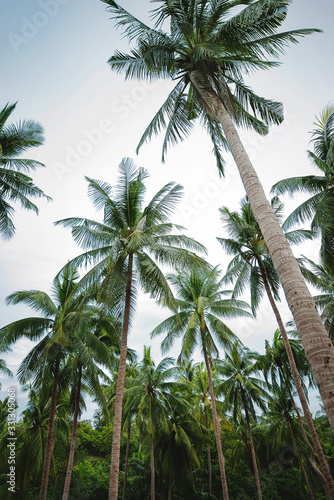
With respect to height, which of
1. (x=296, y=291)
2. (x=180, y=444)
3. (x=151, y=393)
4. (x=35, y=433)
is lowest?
(x=296, y=291)

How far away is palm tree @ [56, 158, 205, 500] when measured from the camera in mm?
9723

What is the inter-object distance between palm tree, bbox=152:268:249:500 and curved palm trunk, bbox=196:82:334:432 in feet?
30.5

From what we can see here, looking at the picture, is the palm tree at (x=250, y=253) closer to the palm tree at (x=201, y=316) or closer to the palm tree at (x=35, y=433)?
the palm tree at (x=201, y=316)

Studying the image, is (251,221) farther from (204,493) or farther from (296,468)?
(296,468)

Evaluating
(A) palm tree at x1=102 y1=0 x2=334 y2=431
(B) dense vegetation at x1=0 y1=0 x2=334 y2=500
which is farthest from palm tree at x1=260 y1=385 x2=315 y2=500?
(A) palm tree at x1=102 y1=0 x2=334 y2=431

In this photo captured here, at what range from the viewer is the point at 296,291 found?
3.78 meters

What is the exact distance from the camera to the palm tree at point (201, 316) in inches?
580

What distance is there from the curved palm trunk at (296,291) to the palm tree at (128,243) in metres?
4.54

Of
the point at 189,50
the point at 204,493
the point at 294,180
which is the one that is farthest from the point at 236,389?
the point at 189,50

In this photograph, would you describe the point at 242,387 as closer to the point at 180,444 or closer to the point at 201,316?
the point at 180,444

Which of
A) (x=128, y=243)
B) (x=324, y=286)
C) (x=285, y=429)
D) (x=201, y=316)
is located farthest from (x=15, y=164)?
(x=285, y=429)

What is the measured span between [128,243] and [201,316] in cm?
725

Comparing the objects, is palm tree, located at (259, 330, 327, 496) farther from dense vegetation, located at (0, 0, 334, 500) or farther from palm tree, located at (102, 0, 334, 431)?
palm tree, located at (102, 0, 334, 431)

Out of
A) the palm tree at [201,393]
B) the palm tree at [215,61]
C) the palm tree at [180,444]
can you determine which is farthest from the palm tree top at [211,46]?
the palm tree at [201,393]
